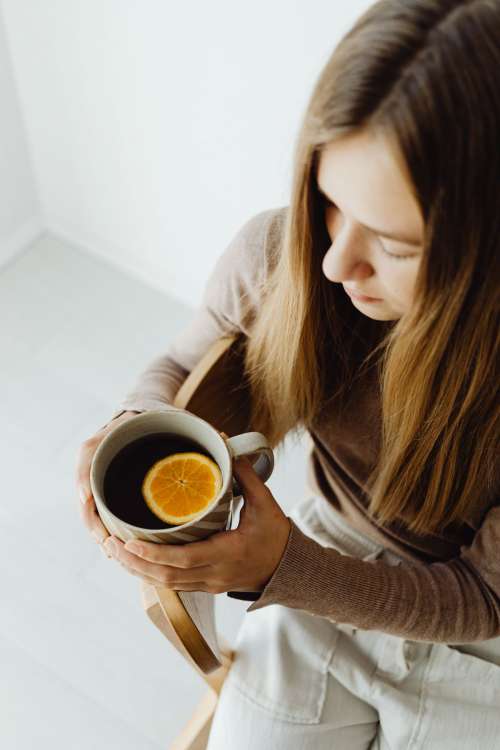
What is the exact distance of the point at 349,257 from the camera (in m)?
0.63

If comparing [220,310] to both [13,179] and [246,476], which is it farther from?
[13,179]

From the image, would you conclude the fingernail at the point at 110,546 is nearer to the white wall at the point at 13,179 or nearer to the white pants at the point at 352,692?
the white pants at the point at 352,692

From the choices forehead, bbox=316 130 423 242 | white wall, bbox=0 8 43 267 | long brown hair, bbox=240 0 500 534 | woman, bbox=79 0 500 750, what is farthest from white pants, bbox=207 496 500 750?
white wall, bbox=0 8 43 267

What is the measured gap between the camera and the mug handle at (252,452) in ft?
2.17

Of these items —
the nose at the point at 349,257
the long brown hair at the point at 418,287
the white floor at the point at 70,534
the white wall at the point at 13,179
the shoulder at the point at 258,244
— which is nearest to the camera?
the long brown hair at the point at 418,287

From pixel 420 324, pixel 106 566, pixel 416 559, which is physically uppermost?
pixel 420 324

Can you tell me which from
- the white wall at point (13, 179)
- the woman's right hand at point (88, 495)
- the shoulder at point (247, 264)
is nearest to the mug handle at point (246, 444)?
the woman's right hand at point (88, 495)

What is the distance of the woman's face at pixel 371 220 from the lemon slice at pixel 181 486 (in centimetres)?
20

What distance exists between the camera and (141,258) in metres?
1.85

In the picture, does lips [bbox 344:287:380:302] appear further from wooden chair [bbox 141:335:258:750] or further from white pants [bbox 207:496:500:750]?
white pants [bbox 207:496:500:750]

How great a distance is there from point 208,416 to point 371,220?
0.39 m

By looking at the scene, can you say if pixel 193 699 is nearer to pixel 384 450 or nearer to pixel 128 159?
pixel 384 450

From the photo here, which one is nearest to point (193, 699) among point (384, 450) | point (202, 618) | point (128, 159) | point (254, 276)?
point (202, 618)

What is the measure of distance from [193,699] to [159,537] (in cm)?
87
